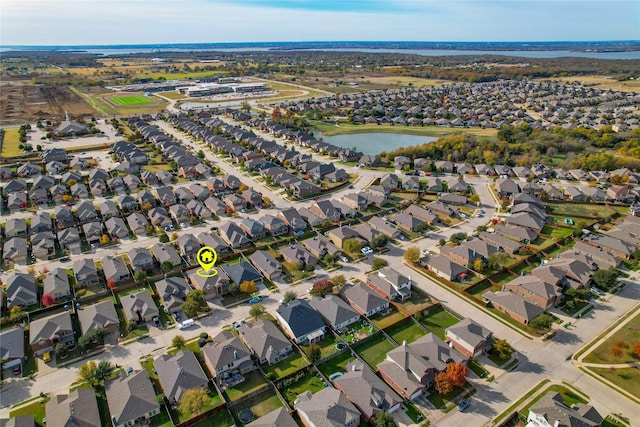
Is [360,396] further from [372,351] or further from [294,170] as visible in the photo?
[294,170]

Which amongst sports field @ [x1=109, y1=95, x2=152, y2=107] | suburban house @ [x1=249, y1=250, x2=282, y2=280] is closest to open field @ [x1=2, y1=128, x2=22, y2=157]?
sports field @ [x1=109, y1=95, x2=152, y2=107]

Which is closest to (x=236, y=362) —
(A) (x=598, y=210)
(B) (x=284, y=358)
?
(B) (x=284, y=358)

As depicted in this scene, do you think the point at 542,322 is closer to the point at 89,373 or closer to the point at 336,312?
the point at 336,312

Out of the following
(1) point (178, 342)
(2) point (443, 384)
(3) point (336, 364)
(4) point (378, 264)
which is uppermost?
(4) point (378, 264)

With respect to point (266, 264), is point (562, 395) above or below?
below

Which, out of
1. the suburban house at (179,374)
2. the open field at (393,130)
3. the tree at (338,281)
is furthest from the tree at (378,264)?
the open field at (393,130)

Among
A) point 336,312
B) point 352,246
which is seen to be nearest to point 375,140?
point 352,246

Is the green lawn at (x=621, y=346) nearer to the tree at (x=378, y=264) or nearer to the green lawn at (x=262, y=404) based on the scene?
the tree at (x=378, y=264)

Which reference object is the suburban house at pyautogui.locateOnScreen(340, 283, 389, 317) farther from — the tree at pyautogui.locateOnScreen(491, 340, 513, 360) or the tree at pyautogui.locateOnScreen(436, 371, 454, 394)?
the tree at pyautogui.locateOnScreen(491, 340, 513, 360)
